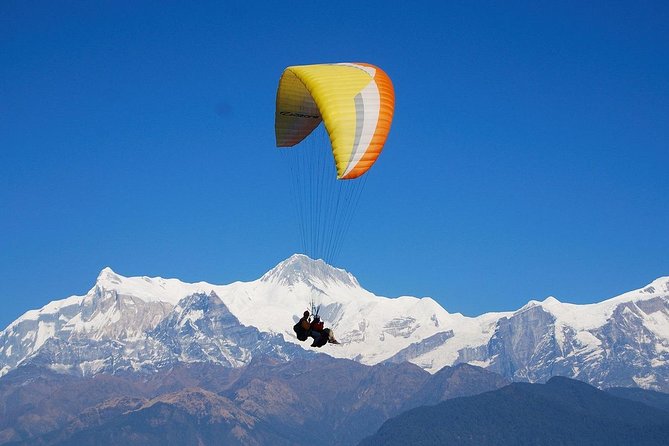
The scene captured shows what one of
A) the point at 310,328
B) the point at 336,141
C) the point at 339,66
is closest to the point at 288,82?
the point at 339,66

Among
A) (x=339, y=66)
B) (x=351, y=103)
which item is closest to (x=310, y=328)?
(x=351, y=103)

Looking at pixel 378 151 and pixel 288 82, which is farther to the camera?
pixel 288 82

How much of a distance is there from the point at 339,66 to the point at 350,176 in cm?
1452

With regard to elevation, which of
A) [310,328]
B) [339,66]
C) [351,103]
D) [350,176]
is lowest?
[310,328]

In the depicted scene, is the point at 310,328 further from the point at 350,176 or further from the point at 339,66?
the point at 339,66

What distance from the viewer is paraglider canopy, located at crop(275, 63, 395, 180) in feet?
259

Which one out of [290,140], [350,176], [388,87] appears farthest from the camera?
[290,140]

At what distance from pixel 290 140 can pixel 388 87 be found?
12.4m

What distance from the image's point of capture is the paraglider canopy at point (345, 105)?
259ft

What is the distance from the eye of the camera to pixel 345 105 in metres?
81.0

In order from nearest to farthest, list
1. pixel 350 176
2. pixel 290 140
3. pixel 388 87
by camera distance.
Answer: pixel 350 176, pixel 388 87, pixel 290 140

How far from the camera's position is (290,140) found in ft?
312

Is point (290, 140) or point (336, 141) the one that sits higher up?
point (290, 140)

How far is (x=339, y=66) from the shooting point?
89000mm
